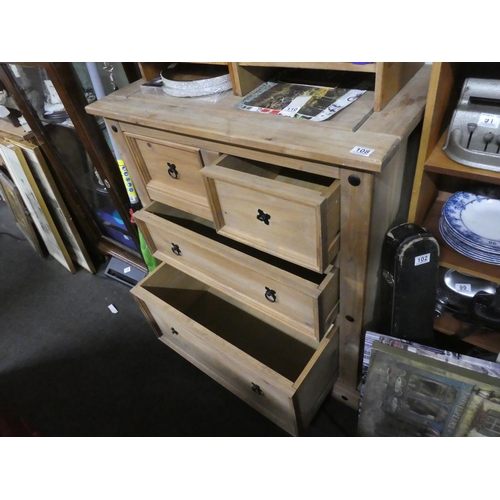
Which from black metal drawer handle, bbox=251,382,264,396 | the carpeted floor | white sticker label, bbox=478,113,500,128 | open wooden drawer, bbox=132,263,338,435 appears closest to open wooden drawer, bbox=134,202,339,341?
open wooden drawer, bbox=132,263,338,435

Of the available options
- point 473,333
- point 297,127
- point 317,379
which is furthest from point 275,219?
point 473,333

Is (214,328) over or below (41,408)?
over

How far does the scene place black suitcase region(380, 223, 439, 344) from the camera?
0.87 meters

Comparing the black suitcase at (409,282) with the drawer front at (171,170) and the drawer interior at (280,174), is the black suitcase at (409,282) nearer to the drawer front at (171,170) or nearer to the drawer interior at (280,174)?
the drawer interior at (280,174)

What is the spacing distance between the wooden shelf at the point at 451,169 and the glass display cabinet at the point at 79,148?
0.94 metres

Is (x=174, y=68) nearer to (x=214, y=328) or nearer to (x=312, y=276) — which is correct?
(x=312, y=276)

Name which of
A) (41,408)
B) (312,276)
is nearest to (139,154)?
(312,276)

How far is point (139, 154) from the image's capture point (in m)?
1.07

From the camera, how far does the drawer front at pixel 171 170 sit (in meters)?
0.95

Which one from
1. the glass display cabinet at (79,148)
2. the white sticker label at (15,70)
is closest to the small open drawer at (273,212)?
the glass display cabinet at (79,148)

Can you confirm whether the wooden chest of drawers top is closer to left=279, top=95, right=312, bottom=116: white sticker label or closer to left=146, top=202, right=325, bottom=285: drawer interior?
left=279, top=95, right=312, bottom=116: white sticker label

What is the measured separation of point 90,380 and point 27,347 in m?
0.41

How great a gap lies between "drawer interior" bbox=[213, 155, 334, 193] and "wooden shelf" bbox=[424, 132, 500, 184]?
234 millimetres

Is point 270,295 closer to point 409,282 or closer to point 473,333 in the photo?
point 409,282
